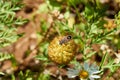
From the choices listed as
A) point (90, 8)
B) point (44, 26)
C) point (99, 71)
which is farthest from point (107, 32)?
point (44, 26)

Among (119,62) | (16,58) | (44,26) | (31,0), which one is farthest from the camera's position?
(31,0)

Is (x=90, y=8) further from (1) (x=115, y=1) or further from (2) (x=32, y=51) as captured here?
(2) (x=32, y=51)

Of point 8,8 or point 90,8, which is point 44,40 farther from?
point 8,8

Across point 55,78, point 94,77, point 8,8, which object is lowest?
point 55,78

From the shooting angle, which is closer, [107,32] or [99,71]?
[99,71]

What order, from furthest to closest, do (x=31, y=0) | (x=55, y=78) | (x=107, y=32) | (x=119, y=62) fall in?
1. (x=31, y=0)
2. (x=55, y=78)
3. (x=107, y=32)
4. (x=119, y=62)

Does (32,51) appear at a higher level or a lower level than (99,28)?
lower

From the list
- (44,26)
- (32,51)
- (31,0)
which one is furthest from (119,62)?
(31,0)
